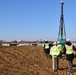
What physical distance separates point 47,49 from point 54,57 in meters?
7.43

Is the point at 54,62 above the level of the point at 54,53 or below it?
below

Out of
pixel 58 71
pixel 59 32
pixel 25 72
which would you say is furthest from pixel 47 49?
pixel 59 32

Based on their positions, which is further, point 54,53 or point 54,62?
point 54,62

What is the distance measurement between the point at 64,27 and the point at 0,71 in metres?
32.1

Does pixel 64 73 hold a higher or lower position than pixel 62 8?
lower

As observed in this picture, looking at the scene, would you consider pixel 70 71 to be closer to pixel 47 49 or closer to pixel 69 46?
pixel 69 46

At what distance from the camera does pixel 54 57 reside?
666 inches

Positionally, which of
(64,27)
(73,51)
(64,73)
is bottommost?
(64,73)

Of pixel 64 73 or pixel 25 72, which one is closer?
pixel 25 72

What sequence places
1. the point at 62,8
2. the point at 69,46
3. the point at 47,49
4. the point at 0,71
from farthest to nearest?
the point at 62,8
the point at 47,49
the point at 69,46
the point at 0,71

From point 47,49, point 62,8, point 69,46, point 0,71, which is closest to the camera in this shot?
point 0,71

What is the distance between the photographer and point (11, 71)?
1551cm

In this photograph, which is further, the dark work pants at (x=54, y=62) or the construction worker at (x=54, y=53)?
the dark work pants at (x=54, y=62)

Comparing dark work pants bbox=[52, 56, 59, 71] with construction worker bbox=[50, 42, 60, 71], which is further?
dark work pants bbox=[52, 56, 59, 71]
